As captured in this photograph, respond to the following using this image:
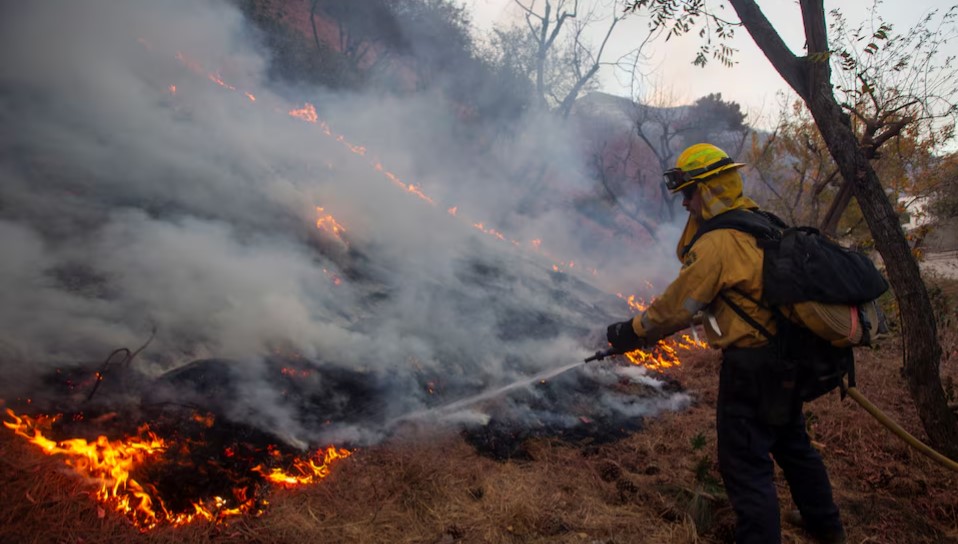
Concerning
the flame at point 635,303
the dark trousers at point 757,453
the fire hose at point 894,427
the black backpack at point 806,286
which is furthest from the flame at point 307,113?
the fire hose at point 894,427

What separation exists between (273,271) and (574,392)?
3.08 m

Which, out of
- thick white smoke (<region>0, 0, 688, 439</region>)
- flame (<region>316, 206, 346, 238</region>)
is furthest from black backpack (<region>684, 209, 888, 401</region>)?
flame (<region>316, 206, 346, 238</region>)

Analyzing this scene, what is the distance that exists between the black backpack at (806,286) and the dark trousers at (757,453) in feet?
0.52

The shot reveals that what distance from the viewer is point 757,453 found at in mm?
2373

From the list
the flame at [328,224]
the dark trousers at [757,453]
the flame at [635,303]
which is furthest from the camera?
the flame at [635,303]

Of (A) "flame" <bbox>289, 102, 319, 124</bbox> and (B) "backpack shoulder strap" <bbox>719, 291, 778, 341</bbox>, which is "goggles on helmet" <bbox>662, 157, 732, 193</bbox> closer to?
(B) "backpack shoulder strap" <bbox>719, 291, 778, 341</bbox>

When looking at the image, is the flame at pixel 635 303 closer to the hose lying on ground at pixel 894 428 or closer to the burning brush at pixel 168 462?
the hose lying on ground at pixel 894 428

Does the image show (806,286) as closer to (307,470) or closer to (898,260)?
(898,260)

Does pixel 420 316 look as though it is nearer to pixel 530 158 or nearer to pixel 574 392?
pixel 574 392

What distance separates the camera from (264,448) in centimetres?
315

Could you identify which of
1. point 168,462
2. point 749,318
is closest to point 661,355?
point 749,318

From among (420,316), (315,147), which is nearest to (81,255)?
(420,316)

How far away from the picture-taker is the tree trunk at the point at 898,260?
3646 mm

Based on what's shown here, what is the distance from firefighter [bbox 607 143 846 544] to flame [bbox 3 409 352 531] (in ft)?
8.10
